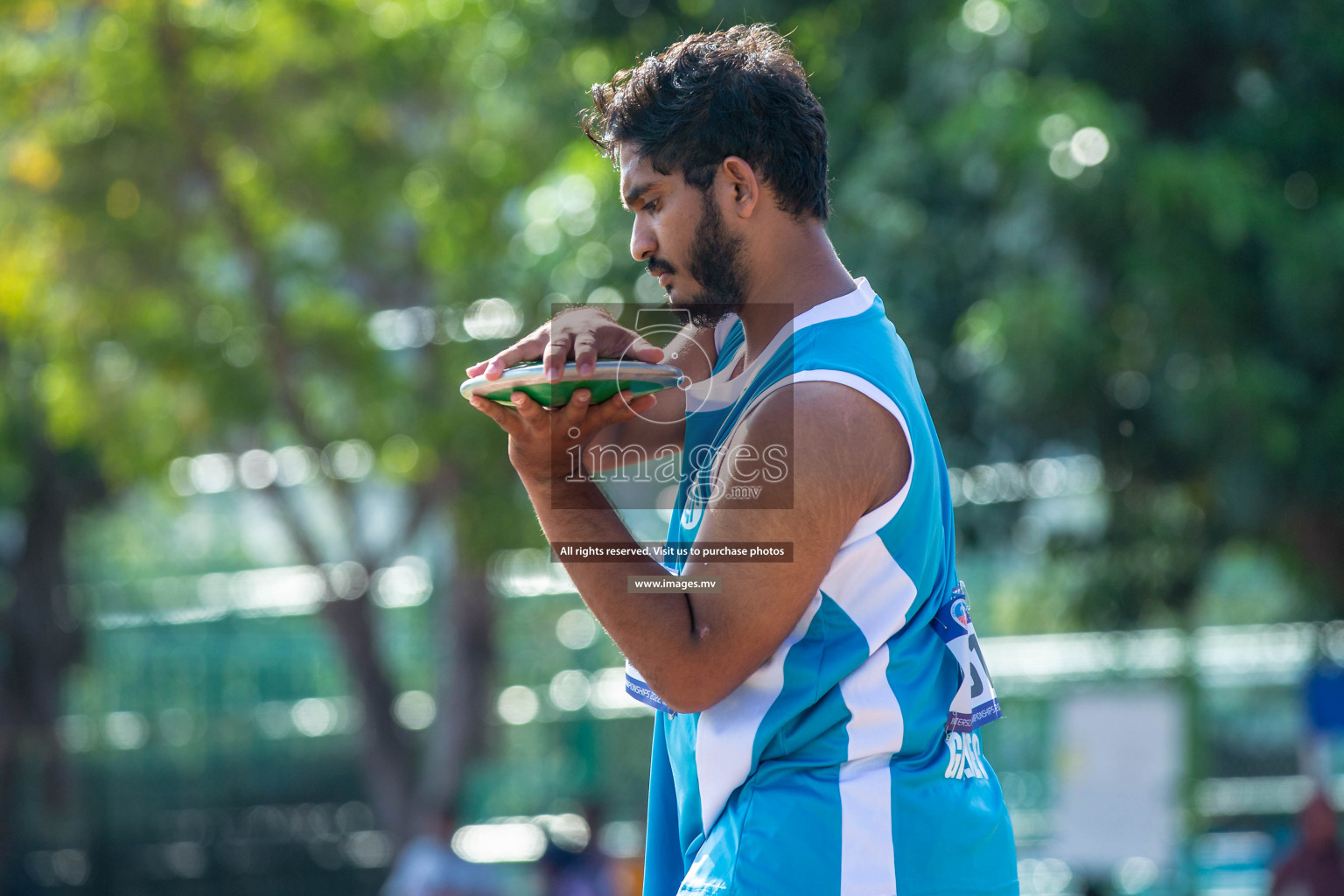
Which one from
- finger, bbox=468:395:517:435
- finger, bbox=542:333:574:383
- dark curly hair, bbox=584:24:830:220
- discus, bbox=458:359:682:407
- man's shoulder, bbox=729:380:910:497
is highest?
dark curly hair, bbox=584:24:830:220

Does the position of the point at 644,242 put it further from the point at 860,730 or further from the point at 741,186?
the point at 860,730

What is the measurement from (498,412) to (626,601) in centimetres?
30

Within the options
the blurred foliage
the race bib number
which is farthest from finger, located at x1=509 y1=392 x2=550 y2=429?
the blurred foliage

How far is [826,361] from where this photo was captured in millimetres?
1957

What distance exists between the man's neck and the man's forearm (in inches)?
15.0

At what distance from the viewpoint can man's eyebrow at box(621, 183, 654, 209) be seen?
2059mm

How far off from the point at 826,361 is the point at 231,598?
37.9 feet

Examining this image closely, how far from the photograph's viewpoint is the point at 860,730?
6.36 ft

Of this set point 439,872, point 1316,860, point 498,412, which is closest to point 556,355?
point 498,412

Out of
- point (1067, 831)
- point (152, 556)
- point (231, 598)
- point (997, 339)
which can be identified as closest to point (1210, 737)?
point (1067, 831)

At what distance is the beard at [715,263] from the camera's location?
2045mm

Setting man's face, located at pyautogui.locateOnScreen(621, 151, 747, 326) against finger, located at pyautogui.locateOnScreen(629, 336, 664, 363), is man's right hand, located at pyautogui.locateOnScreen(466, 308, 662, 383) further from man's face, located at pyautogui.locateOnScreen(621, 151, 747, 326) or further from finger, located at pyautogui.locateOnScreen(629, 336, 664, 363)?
man's face, located at pyautogui.locateOnScreen(621, 151, 747, 326)

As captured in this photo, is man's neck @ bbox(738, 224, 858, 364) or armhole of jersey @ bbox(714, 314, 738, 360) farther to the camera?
armhole of jersey @ bbox(714, 314, 738, 360)

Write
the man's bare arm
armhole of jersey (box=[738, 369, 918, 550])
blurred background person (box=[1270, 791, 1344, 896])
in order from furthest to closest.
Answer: blurred background person (box=[1270, 791, 1344, 896]) → the man's bare arm → armhole of jersey (box=[738, 369, 918, 550])
